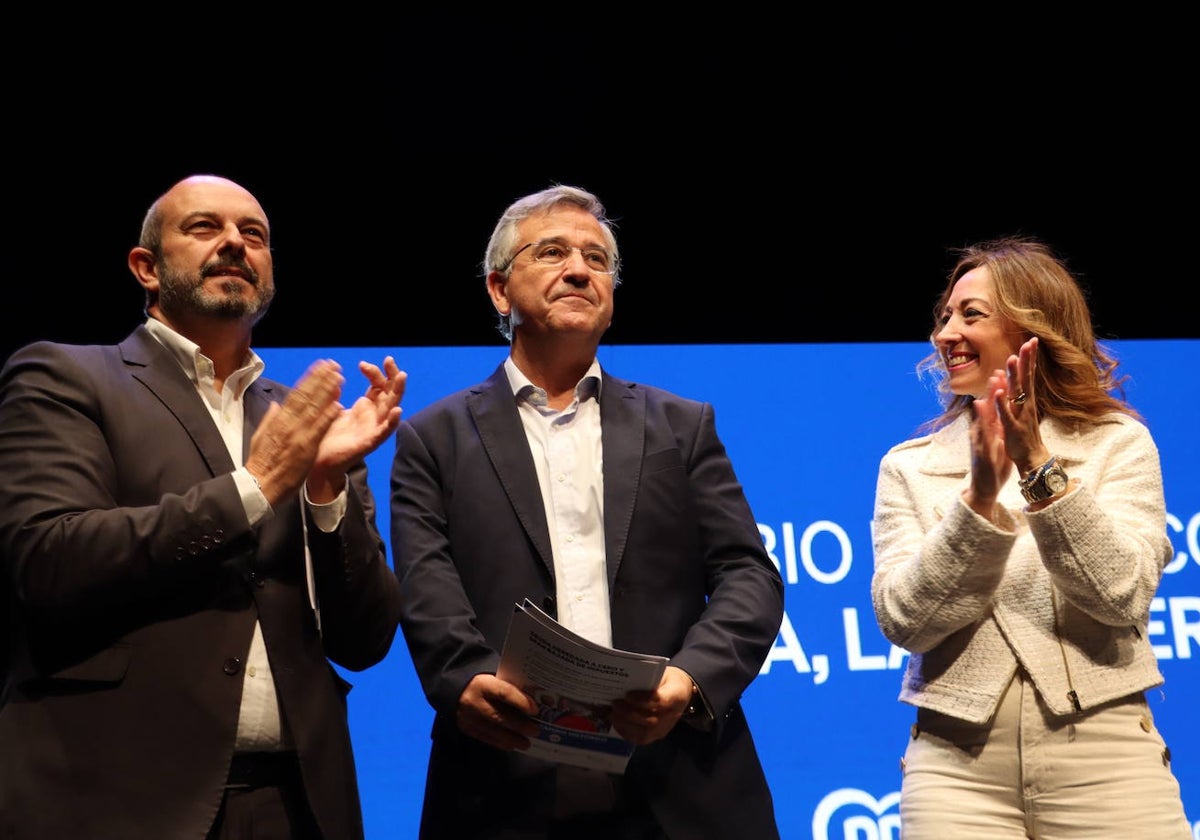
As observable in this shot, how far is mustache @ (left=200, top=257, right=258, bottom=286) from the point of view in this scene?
107 inches

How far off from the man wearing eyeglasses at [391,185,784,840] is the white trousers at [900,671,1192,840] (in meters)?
0.36

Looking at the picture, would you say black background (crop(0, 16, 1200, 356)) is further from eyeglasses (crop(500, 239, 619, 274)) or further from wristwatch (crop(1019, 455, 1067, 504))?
wristwatch (crop(1019, 455, 1067, 504))

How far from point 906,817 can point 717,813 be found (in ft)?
1.24

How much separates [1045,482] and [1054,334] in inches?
20.3

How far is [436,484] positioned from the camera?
2.81 metres

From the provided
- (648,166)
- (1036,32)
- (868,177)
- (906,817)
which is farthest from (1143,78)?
(906,817)

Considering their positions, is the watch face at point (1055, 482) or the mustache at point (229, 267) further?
the mustache at point (229, 267)

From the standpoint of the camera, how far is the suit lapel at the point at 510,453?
273 cm

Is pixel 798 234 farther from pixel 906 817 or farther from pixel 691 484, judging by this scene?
pixel 906 817

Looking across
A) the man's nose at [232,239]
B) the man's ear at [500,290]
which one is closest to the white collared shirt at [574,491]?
the man's ear at [500,290]

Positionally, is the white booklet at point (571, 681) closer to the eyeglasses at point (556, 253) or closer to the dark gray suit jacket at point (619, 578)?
the dark gray suit jacket at point (619, 578)

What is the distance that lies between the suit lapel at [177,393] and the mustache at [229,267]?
0.66 ft

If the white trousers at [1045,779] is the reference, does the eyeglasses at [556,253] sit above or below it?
above

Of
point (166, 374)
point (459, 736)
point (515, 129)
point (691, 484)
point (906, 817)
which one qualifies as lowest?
point (906, 817)
